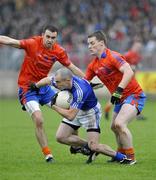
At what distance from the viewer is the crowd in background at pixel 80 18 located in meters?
33.7

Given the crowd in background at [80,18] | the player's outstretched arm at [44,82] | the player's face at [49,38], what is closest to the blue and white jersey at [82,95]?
the player's outstretched arm at [44,82]

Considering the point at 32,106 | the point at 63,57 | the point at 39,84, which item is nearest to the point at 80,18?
the point at 63,57

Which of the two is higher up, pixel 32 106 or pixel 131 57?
pixel 131 57

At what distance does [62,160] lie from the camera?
42.8 ft

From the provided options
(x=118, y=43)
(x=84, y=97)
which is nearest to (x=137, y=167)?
(x=84, y=97)

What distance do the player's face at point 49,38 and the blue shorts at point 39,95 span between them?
29.6 inches

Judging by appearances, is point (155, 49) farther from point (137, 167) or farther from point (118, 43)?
point (137, 167)

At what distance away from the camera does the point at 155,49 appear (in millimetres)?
30938

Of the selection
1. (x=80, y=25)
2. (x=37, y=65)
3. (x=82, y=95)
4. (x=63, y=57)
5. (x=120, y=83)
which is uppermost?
(x=80, y=25)

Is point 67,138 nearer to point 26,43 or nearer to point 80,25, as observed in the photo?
point 26,43

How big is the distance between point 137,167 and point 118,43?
63.0 feet

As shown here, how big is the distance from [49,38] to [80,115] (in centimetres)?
151

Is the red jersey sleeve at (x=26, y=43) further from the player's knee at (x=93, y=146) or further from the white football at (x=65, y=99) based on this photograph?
the player's knee at (x=93, y=146)

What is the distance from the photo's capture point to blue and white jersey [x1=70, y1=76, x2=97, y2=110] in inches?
469
